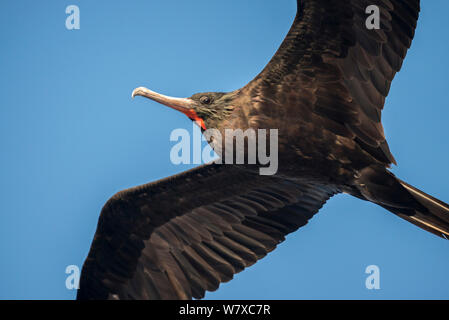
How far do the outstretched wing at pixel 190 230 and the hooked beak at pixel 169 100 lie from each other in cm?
113

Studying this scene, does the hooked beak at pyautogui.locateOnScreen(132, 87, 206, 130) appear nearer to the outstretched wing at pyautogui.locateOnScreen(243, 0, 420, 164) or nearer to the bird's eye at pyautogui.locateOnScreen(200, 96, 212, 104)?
the bird's eye at pyautogui.locateOnScreen(200, 96, 212, 104)

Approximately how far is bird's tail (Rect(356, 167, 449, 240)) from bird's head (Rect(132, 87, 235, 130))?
5.56 ft

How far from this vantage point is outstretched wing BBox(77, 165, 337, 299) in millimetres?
8133

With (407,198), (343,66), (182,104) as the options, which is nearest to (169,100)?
(182,104)

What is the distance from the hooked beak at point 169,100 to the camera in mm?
7105

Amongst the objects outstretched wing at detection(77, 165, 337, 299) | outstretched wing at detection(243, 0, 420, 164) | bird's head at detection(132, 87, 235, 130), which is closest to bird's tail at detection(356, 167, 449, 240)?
outstretched wing at detection(243, 0, 420, 164)

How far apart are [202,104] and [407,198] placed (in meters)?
2.52

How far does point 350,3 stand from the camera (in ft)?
21.9

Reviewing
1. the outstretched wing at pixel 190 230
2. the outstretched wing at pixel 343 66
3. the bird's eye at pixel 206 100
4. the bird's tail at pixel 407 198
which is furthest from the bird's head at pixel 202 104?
the bird's tail at pixel 407 198

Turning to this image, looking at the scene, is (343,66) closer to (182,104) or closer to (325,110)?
(325,110)

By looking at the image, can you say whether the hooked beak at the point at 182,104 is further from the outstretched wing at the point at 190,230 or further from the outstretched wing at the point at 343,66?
the outstretched wing at the point at 190,230

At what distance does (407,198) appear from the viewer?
23.3ft
